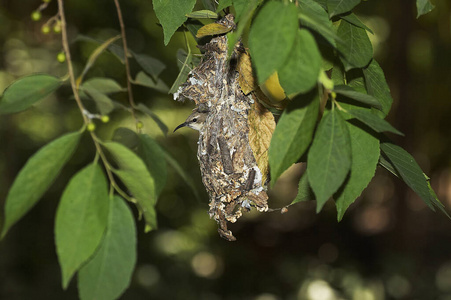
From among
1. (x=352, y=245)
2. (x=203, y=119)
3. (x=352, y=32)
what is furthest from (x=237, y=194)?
(x=352, y=245)

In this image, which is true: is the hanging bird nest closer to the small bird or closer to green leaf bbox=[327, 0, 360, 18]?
the small bird

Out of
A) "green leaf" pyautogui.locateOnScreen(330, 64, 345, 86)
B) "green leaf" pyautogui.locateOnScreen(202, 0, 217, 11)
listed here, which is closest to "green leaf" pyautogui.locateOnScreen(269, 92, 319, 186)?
"green leaf" pyautogui.locateOnScreen(330, 64, 345, 86)

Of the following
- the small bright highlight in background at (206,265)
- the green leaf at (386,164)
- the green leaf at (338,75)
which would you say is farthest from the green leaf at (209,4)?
the small bright highlight in background at (206,265)

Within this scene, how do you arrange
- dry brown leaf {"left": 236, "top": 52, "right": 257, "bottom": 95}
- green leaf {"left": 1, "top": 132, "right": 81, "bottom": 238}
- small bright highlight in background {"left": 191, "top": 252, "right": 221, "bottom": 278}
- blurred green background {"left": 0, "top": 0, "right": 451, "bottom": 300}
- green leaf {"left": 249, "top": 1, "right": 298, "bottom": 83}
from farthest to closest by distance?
1. small bright highlight in background {"left": 191, "top": 252, "right": 221, "bottom": 278}
2. blurred green background {"left": 0, "top": 0, "right": 451, "bottom": 300}
3. dry brown leaf {"left": 236, "top": 52, "right": 257, "bottom": 95}
4. green leaf {"left": 1, "top": 132, "right": 81, "bottom": 238}
5. green leaf {"left": 249, "top": 1, "right": 298, "bottom": 83}

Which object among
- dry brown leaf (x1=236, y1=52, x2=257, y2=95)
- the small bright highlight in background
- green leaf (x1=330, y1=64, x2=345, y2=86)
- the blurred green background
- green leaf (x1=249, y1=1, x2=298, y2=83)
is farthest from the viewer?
the small bright highlight in background

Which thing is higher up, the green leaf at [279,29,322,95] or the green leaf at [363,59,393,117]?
the green leaf at [279,29,322,95]

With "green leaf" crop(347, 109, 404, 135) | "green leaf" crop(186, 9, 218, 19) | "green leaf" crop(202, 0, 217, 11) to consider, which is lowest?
"green leaf" crop(202, 0, 217, 11)
